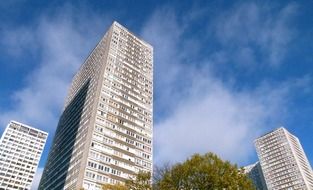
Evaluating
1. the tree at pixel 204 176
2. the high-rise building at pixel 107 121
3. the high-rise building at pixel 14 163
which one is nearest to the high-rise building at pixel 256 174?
the high-rise building at pixel 107 121

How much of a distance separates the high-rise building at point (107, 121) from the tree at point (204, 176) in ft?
108

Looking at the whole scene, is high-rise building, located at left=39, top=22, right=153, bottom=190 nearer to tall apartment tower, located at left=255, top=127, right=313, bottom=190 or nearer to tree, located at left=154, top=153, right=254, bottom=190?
tree, located at left=154, top=153, right=254, bottom=190

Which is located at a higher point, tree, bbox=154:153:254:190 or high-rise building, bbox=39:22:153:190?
high-rise building, bbox=39:22:153:190

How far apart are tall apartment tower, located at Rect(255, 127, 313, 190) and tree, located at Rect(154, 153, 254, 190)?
137 meters

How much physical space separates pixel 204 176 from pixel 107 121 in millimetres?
45641

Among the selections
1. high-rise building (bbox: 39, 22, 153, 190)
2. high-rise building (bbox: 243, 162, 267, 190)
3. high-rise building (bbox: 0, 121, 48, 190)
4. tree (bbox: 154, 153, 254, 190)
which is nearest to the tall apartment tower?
high-rise building (bbox: 243, 162, 267, 190)

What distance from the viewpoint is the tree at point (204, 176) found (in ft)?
84.7

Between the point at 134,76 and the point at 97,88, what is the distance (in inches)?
614

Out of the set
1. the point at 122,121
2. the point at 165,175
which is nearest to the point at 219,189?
the point at 165,175

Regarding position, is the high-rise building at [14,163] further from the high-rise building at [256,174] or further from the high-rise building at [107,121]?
the high-rise building at [256,174]

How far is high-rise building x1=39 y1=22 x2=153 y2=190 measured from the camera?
204ft

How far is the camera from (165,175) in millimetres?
28422

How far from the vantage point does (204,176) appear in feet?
87.6

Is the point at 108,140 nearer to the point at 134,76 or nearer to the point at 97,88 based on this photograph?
the point at 97,88
